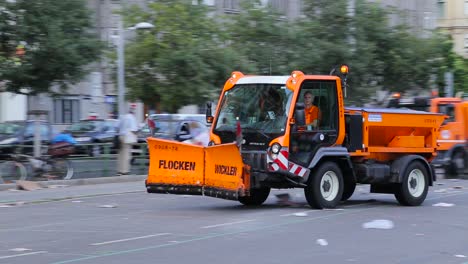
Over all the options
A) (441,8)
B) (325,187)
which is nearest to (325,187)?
(325,187)

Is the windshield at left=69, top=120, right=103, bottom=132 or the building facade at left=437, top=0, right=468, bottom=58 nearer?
the windshield at left=69, top=120, right=103, bottom=132

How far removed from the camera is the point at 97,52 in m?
21.5

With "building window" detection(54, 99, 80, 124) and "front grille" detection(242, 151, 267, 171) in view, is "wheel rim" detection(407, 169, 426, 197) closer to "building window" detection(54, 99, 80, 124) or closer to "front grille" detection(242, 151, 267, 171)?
"front grille" detection(242, 151, 267, 171)

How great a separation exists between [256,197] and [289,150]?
1.84 meters

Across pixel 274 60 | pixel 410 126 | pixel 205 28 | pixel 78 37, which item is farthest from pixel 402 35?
pixel 410 126

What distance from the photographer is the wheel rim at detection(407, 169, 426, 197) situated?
14703 mm

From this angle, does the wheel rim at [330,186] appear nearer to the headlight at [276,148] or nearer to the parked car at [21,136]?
the headlight at [276,148]

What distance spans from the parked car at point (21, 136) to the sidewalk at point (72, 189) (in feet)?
5.25

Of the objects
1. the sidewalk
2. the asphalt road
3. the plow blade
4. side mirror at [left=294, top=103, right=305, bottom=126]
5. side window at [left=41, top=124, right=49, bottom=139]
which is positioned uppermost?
side mirror at [left=294, top=103, right=305, bottom=126]

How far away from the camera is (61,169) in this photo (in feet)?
65.6

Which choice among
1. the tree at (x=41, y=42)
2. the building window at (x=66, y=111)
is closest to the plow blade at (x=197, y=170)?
the tree at (x=41, y=42)

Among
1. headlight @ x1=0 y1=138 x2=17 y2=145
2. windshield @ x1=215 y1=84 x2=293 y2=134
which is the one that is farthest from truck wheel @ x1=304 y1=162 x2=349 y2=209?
headlight @ x1=0 y1=138 x2=17 y2=145

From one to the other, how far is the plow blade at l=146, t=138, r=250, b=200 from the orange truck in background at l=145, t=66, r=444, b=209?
17 mm

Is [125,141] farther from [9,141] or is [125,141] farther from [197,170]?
[197,170]
